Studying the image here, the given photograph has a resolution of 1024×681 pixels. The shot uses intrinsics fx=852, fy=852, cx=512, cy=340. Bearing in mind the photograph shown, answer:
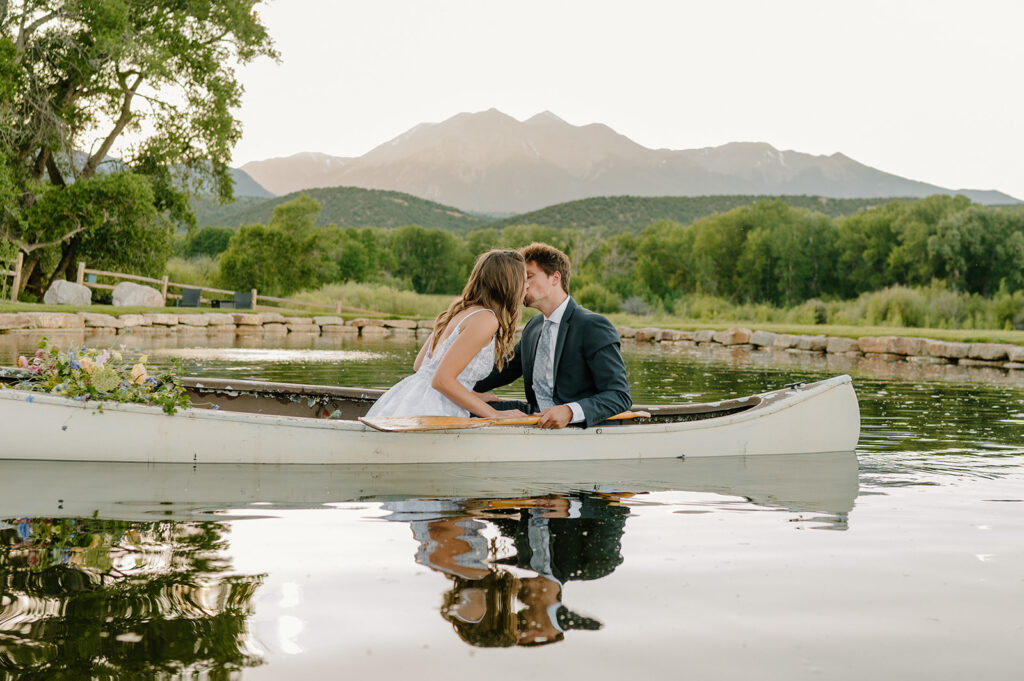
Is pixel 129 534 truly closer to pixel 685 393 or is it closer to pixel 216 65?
pixel 685 393

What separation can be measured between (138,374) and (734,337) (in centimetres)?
1876

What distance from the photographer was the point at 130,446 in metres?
4.93

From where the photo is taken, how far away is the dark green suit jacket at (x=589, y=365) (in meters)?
5.10

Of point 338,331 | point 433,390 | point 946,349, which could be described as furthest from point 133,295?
point 433,390

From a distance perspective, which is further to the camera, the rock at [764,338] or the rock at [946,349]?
the rock at [764,338]

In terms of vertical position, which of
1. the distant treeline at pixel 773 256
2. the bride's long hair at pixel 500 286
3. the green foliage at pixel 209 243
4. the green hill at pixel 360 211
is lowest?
the bride's long hair at pixel 500 286

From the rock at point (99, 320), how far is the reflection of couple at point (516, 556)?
58.1 feet

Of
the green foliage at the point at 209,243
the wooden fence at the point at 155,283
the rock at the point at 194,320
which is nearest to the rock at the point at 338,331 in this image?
the wooden fence at the point at 155,283

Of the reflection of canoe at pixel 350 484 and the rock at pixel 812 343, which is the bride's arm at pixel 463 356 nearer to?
the reflection of canoe at pixel 350 484

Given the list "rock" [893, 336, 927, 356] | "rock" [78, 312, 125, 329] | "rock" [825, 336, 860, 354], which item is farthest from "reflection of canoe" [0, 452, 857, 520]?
"rock" [78, 312, 125, 329]

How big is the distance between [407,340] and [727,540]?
20.1 metres

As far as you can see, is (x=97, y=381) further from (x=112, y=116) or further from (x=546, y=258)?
(x=112, y=116)

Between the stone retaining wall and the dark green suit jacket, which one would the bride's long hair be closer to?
the dark green suit jacket

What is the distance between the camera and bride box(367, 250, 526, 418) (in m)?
4.91
